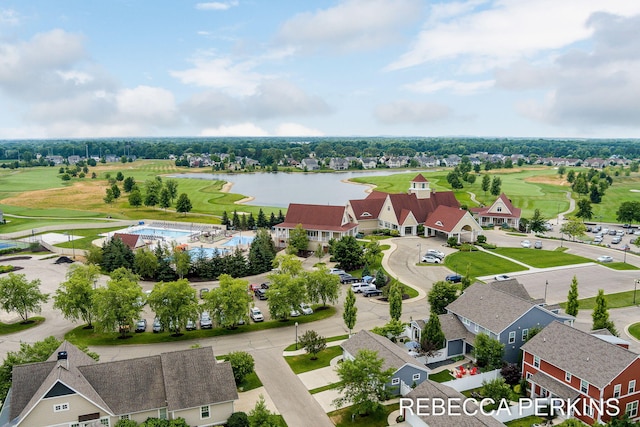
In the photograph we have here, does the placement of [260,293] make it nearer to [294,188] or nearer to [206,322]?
[206,322]

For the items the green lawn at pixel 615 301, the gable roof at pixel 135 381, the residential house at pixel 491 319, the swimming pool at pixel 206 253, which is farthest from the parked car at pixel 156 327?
the green lawn at pixel 615 301

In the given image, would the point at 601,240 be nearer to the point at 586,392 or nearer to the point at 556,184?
the point at 586,392

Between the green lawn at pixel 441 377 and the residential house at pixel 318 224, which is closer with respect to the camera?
the green lawn at pixel 441 377

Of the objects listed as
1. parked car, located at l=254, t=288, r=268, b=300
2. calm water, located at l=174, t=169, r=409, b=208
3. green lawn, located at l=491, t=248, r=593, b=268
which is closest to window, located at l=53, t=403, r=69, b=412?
parked car, located at l=254, t=288, r=268, b=300

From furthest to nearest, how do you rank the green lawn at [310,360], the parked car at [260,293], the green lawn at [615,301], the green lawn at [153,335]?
1. the parked car at [260,293]
2. the green lawn at [615,301]
3. the green lawn at [153,335]
4. the green lawn at [310,360]

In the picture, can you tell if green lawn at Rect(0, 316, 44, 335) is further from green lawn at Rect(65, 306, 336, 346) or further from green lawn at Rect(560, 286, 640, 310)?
green lawn at Rect(560, 286, 640, 310)

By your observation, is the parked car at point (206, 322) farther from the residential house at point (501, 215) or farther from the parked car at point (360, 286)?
the residential house at point (501, 215)
